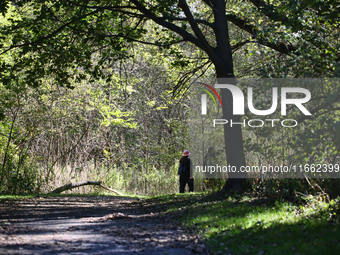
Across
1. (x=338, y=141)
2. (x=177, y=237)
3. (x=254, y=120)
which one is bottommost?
(x=177, y=237)

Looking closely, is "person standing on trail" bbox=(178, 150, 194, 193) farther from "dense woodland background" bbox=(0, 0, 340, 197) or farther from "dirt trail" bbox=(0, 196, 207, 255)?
"dirt trail" bbox=(0, 196, 207, 255)

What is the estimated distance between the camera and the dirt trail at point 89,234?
5.66 meters

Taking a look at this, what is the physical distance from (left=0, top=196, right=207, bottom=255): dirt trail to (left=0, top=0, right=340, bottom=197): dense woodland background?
2889 millimetres

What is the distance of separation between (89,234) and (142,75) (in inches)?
739

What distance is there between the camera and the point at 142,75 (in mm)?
24812

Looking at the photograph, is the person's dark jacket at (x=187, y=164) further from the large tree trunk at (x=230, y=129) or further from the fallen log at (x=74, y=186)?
the large tree trunk at (x=230, y=129)

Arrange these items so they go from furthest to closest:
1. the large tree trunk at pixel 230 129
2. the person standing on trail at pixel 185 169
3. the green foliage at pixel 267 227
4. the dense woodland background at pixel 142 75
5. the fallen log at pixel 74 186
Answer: the fallen log at pixel 74 186 → the person standing on trail at pixel 185 169 → the large tree trunk at pixel 230 129 → the dense woodland background at pixel 142 75 → the green foliage at pixel 267 227

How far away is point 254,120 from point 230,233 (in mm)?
4580

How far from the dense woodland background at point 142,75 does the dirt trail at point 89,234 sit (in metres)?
2.89

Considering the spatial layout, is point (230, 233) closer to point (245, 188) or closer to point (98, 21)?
point (245, 188)

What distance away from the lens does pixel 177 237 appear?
22.0 ft

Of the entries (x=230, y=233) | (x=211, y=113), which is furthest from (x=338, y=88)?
(x=211, y=113)

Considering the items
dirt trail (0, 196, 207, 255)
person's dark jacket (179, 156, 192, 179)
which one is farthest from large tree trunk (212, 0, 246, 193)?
person's dark jacket (179, 156, 192, 179)

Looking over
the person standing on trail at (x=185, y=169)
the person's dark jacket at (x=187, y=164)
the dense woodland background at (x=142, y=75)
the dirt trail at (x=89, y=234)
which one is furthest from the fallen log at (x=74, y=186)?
the dirt trail at (x=89, y=234)
